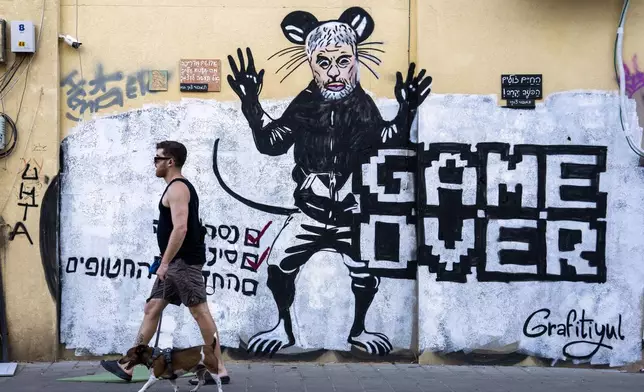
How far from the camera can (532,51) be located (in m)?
8.71

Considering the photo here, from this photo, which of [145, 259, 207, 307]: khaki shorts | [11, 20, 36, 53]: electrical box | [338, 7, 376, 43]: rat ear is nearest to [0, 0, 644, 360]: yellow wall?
[11, 20, 36, 53]: electrical box

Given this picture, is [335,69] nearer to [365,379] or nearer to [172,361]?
[365,379]

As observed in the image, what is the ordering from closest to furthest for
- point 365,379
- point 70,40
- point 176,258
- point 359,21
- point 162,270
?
point 162,270
point 176,258
point 365,379
point 70,40
point 359,21

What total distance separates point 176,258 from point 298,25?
273cm

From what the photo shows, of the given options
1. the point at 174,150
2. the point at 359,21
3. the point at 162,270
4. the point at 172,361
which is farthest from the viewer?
the point at 359,21

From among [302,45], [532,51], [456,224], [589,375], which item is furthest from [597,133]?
[302,45]

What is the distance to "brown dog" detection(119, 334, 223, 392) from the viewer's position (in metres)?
6.87

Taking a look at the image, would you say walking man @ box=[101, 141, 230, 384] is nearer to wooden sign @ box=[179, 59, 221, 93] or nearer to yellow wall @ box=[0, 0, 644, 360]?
wooden sign @ box=[179, 59, 221, 93]

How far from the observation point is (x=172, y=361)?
22.6 ft

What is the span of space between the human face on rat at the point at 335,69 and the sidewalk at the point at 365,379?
259cm

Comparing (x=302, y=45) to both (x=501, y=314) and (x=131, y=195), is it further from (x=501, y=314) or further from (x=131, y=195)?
(x=501, y=314)

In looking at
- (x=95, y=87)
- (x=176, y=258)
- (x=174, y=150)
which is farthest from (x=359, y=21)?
(x=176, y=258)

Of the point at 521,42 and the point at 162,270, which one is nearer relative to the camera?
the point at 162,270

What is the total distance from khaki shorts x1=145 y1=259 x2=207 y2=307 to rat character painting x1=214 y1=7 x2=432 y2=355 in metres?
1.46
